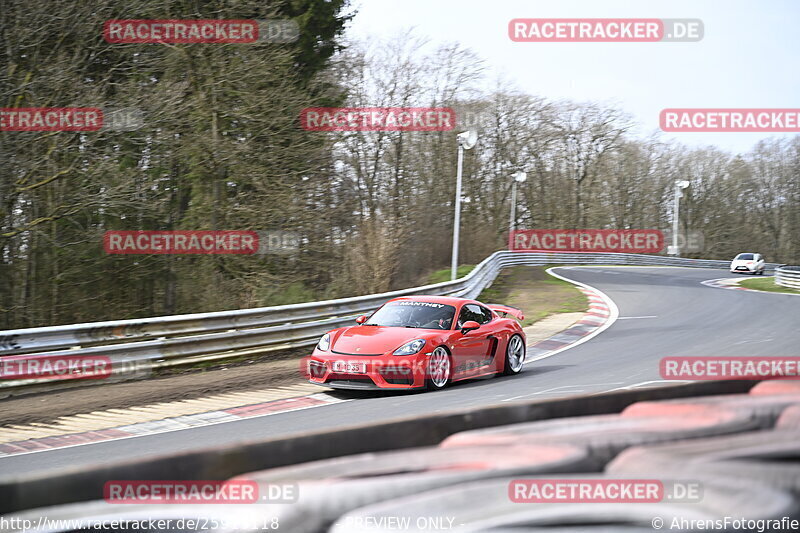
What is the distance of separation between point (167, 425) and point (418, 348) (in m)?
3.41

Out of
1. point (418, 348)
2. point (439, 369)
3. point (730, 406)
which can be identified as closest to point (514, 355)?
point (439, 369)

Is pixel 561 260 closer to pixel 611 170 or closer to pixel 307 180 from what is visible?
pixel 611 170

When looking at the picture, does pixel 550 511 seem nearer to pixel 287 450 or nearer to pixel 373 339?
pixel 287 450

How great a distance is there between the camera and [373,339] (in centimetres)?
1035

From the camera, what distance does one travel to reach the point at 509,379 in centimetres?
1155

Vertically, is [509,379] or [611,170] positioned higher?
[611,170]

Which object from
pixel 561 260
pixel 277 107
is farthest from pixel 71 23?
pixel 561 260

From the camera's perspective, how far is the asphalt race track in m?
7.34

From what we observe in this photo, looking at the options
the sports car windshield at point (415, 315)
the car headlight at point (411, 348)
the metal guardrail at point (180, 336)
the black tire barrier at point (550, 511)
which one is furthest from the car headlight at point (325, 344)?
the black tire barrier at point (550, 511)

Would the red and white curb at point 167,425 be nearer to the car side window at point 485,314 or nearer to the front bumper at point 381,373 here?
the front bumper at point 381,373

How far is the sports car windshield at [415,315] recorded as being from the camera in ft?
36.3

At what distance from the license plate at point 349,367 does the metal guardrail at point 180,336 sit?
9.38ft

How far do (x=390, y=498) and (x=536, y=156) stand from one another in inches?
2007

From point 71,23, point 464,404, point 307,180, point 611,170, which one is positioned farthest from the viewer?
point 611,170
